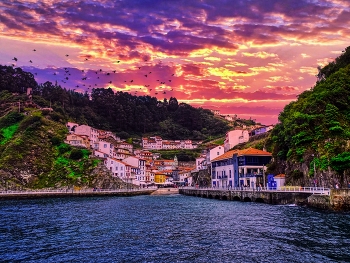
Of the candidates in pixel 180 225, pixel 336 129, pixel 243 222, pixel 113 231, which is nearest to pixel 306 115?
pixel 336 129

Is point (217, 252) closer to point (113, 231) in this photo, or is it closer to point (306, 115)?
point (113, 231)

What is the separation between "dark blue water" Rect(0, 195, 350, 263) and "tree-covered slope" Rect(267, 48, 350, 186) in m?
10.7

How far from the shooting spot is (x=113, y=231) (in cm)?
3403

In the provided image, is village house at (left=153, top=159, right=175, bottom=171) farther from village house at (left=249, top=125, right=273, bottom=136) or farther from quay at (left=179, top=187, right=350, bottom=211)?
quay at (left=179, top=187, right=350, bottom=211)

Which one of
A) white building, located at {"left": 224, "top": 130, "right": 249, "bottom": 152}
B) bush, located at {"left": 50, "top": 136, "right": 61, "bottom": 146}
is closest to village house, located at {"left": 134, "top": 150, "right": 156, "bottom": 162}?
white building, located at {"left": 224, "top": 130, "right": 249, "bottom": 152}

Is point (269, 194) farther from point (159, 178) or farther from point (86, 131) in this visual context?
point (159, 178)

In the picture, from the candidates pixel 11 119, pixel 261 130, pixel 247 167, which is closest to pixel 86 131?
pixel 11 119

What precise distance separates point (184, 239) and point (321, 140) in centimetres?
3594

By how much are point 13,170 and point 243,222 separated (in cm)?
8453

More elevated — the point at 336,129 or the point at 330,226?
the point at 336,129

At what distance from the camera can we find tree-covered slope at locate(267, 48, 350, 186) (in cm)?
5081

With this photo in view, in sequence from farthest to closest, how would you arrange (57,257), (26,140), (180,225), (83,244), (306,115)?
(26,140), (306,115), (180,225), (83,244), (57,257)

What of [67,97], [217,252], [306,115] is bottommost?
[217,252]

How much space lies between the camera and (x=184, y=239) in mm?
29078
